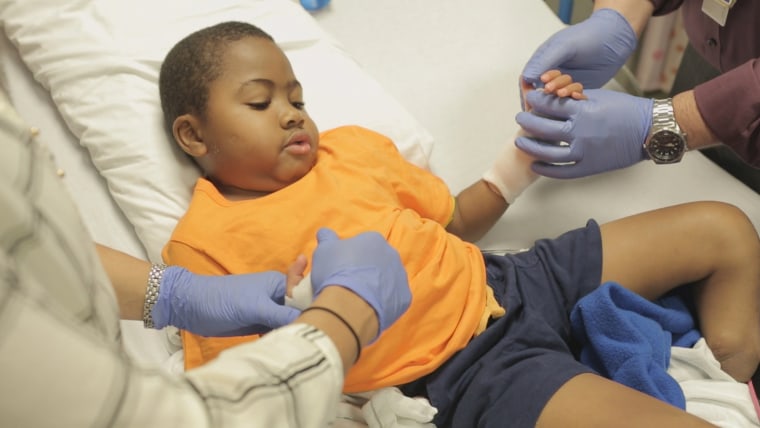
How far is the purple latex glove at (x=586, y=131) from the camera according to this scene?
121 cm

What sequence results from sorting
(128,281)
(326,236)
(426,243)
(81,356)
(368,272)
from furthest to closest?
1. (426,243)
2. (128,281)
3. (326,236)
4. (368,272)
5. (81,356)

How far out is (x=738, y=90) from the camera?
1120 millimetres

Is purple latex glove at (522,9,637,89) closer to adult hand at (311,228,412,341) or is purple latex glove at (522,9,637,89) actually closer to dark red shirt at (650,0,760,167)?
dark red shirt at (650,0,760,167)

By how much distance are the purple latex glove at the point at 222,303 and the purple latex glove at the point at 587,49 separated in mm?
698

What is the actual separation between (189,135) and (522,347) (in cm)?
72

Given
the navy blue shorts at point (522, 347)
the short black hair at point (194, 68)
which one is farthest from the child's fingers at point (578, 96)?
the short black hair at point (194, 68)

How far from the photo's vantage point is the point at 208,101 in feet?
3.87

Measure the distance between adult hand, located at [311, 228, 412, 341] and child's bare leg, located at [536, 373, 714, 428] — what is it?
0.31m

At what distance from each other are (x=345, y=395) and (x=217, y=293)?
0.30 m

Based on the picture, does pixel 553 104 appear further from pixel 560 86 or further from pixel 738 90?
pixel 738 90

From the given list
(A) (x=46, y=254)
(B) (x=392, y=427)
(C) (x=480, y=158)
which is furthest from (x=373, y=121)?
(A) (x=46, y=254)

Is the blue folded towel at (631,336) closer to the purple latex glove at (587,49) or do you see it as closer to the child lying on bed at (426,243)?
the child lying on bed at (426,243)

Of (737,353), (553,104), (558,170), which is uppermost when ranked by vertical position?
(553,104)

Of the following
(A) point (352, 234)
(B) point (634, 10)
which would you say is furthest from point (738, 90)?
(A) point (352, 234)
